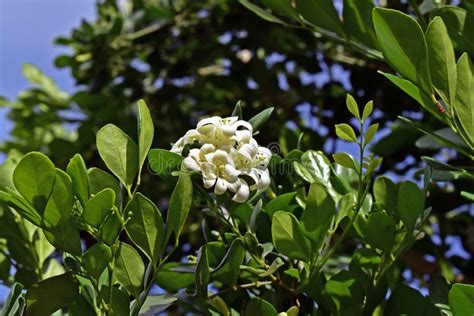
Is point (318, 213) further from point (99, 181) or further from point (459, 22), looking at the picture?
point (459, 22)

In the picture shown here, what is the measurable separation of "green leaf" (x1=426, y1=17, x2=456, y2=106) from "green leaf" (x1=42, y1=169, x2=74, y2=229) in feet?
1.44

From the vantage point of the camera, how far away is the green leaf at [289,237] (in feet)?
2.85

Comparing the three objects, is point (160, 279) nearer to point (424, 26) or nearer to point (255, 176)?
point (255, 176)

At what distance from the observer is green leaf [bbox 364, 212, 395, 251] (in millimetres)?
950

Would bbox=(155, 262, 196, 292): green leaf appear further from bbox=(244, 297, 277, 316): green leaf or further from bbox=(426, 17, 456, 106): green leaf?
bbox=(426, 17, 456, 106): green leaf

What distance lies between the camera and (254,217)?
3.13 feet

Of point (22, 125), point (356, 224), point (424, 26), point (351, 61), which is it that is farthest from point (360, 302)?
point (22, 125)

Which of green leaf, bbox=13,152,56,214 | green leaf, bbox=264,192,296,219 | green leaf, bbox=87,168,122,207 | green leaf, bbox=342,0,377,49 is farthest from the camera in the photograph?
green leaf, bbox=342,0,377,49

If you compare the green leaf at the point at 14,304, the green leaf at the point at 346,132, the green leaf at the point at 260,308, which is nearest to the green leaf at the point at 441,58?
the green leaf at the point at 346,132

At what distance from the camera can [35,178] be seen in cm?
80

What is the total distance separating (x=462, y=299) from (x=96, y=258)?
40 centimetres

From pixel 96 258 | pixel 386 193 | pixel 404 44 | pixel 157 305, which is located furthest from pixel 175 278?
pixel 404 44

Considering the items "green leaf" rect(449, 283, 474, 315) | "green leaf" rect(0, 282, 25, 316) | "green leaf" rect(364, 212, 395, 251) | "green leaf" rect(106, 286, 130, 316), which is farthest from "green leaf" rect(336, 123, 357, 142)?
"green leaf" rect(0, 282, 25, 316)

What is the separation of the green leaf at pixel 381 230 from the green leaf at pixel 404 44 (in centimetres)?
17
